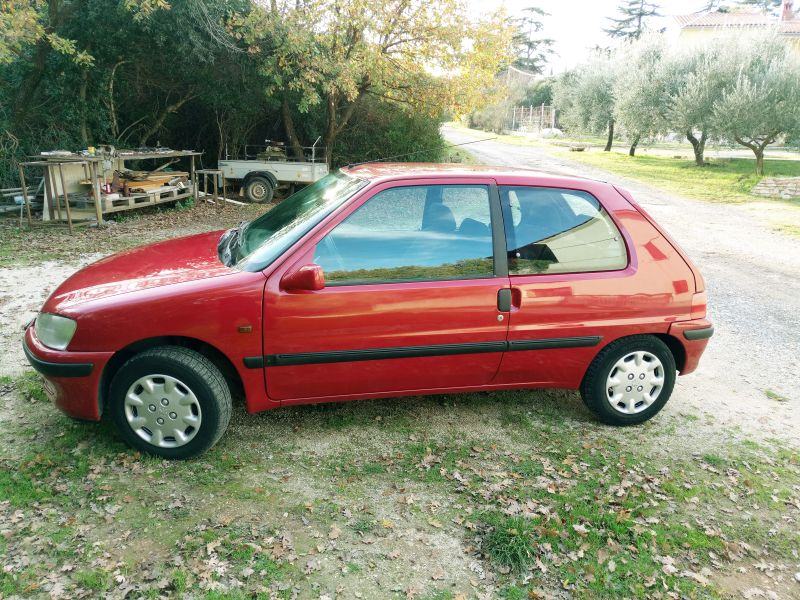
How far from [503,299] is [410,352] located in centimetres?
67

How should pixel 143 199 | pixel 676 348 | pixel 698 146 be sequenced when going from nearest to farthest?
pixel 676 348 < pixel 143 199 < pixel 698 146

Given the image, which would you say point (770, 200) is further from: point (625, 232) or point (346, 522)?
point (346, 522)

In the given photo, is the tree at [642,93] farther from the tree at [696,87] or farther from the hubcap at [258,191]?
the hubcap at [258,191]

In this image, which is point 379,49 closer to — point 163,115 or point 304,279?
point 163,115

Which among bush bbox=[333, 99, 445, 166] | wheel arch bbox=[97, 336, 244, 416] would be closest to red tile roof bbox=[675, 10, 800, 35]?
bush bbox=[333, 99, 445, 166]

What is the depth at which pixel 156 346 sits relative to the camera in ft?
11.2

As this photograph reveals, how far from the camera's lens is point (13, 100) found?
1198 centimetres

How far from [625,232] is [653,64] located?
83.9 ft

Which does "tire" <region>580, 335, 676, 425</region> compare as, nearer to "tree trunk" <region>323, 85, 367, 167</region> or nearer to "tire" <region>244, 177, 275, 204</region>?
"tire" <region>244, 177, 275, 204</region>

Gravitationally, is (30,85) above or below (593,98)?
below

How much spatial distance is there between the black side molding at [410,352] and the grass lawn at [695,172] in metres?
16.1

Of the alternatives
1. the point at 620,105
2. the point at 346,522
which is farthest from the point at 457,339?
the point at 620,105

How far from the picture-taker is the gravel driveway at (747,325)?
15.3 feet

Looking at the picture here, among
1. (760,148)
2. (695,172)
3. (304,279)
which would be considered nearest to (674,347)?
(304,279)
